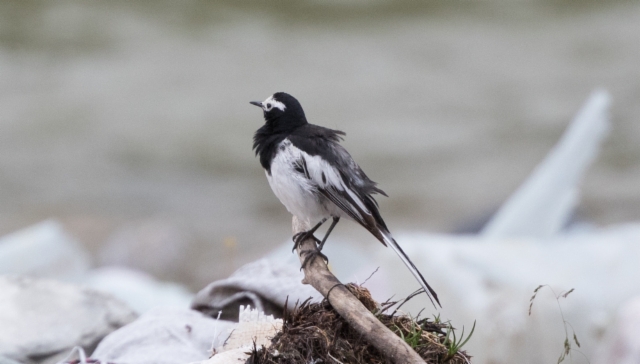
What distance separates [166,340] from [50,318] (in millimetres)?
479

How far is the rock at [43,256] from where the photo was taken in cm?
369

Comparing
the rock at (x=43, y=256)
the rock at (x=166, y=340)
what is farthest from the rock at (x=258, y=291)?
the rock at (x=43, y=256)

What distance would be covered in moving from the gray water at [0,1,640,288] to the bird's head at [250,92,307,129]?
116 inches

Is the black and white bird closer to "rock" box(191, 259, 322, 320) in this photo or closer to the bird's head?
the bird's head

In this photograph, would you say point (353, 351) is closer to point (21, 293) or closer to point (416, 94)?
point (21, 293)

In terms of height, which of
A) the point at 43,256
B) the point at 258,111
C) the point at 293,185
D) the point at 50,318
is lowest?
the point at 50,318

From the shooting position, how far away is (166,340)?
1959 millimetres

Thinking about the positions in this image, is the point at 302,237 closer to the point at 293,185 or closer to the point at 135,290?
the point at 293,185

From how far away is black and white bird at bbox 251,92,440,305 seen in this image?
187cm

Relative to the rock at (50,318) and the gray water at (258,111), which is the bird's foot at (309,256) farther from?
the gray water at (258,111)

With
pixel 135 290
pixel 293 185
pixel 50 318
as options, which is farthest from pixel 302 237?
pixel 135 290

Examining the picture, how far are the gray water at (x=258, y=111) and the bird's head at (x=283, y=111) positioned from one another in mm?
2936

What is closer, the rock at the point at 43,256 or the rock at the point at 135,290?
the rock at the point at 135,290

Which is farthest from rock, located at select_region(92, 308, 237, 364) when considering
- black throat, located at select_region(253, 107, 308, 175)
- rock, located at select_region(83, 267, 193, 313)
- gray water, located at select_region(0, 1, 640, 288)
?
gray water, located at select_region(0, 1, 640, 288)
